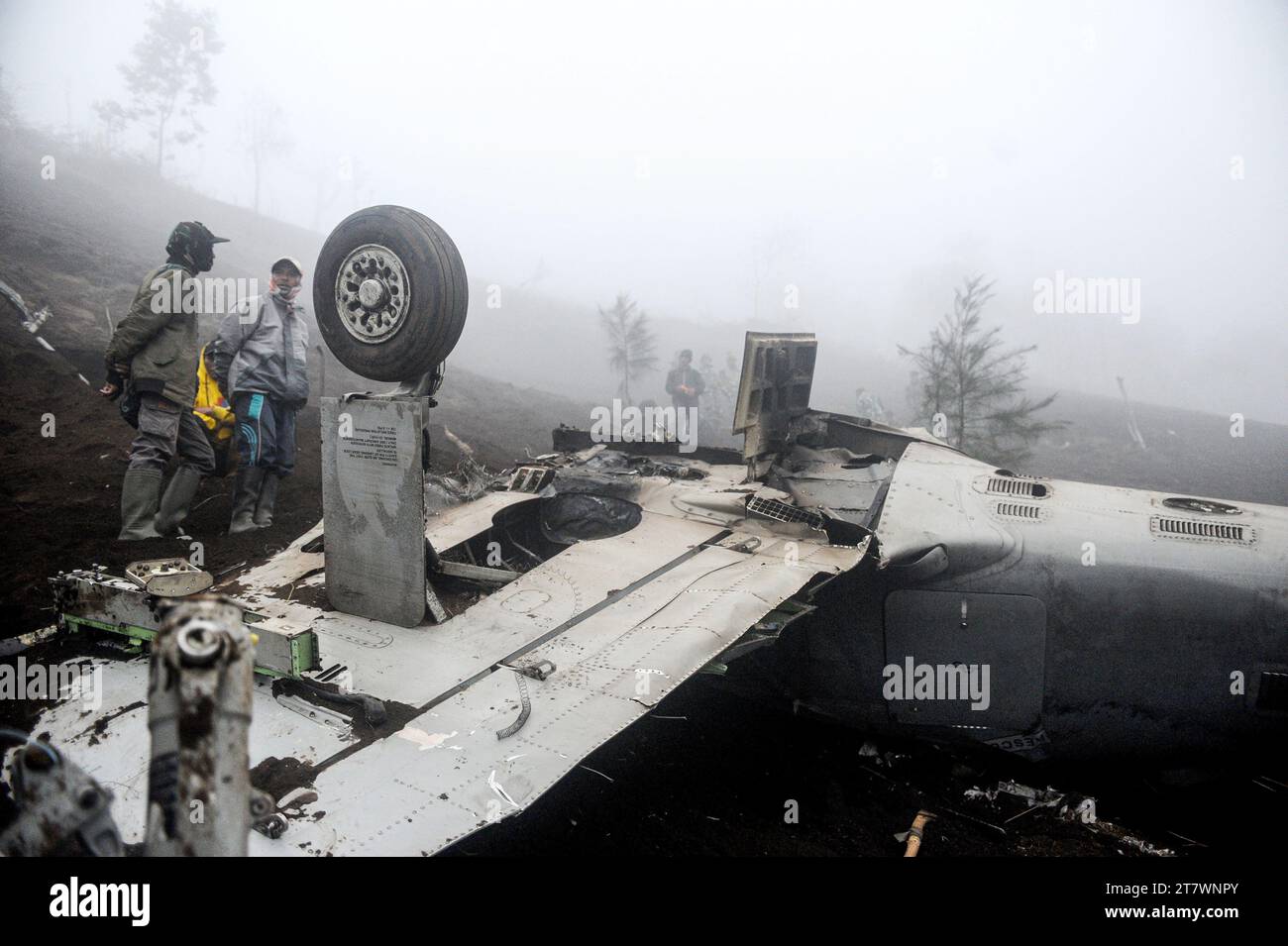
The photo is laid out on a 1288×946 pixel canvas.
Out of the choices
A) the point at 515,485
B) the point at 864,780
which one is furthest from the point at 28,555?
the point at 864,780

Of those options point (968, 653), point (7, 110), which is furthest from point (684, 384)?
point (7, 110)

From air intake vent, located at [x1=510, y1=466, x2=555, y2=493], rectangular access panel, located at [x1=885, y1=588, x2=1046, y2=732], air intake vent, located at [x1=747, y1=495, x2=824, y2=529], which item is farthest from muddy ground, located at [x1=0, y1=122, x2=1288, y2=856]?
air intake vent, located at [x1=510, y1=466, x2=555, y2=493]

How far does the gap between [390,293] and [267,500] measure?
3.56 meters

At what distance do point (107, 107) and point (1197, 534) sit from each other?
46.2 m

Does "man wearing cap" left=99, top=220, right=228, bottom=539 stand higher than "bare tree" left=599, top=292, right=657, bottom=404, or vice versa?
"bare tree" left=599, top=292, right=657, bottom=404

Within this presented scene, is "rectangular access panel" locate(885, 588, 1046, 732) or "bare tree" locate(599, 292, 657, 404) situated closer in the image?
"rectangular access panel" locate(885, 588, 1046, 732)

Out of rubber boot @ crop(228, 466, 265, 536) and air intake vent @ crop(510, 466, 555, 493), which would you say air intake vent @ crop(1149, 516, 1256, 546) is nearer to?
air intake vent @ crop(510, 466, 555, 493)

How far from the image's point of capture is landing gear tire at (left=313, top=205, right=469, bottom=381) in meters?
4.05

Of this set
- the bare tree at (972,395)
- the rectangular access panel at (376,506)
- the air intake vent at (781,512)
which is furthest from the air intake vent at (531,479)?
the bare tree at (972,395)

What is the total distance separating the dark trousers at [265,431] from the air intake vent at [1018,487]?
5514 millimetres

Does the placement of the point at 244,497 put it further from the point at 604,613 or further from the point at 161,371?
the point at 604,613

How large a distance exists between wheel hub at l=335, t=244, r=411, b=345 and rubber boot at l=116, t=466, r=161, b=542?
9.57ft

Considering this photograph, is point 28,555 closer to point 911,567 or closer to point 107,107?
point 911,567
